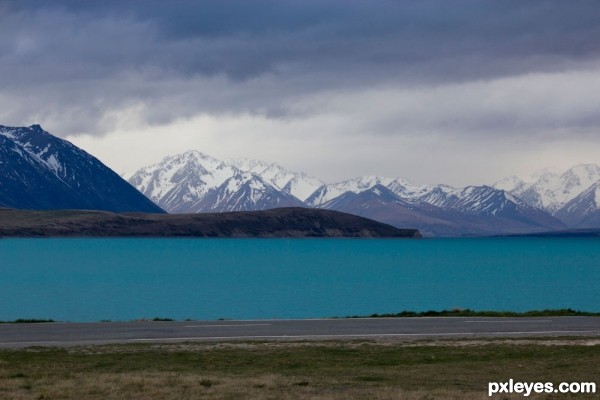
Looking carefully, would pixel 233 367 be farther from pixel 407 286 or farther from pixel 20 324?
pixel 407 286

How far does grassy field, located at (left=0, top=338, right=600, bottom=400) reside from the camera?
83.6 ft

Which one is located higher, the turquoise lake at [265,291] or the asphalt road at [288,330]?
the turquoise lake at [265,291]

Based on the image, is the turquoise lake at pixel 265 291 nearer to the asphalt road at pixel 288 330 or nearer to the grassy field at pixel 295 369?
the asphalt road at pixel 288 330

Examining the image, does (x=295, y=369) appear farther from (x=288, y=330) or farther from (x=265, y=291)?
(x=265, y=291)

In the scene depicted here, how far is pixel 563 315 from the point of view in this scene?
50906 millimetres

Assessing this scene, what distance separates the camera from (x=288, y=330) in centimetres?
4356

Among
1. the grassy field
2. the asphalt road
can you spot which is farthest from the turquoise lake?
the grassy field

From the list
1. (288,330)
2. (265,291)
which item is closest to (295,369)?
(288,330)

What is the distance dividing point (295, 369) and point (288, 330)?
12.7 metres

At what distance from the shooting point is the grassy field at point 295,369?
2548 cm

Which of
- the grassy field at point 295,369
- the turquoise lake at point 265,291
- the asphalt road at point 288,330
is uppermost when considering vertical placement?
the turquoise lake at point 265,291

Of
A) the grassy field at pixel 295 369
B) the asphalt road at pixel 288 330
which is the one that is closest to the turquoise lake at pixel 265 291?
the asphalt road at pixel 288 330

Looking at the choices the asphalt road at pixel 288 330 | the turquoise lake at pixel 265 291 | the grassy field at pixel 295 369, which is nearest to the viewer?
the grassy field at pixel 295 369

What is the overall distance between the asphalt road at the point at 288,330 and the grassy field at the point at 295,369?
2881 mm
